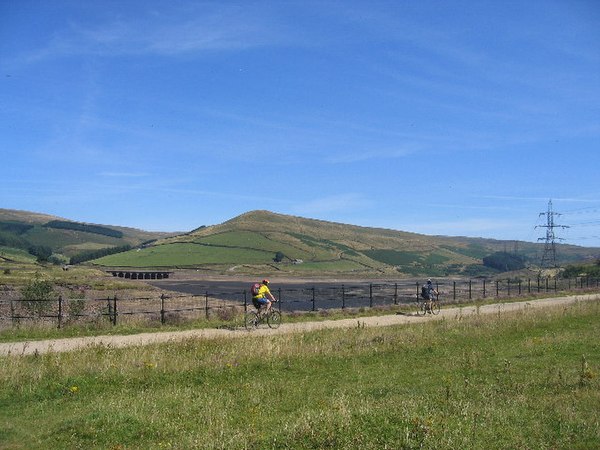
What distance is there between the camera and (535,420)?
8406mm

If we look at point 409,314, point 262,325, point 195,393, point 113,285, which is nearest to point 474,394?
point 195,393

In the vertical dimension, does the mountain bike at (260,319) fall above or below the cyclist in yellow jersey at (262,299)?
below

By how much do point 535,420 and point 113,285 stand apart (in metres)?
59.8

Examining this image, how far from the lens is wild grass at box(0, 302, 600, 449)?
25.3 feet

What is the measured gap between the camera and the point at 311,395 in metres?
11.0

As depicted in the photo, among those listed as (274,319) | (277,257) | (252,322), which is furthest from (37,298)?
(277,257)

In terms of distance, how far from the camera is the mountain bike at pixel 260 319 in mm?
25047

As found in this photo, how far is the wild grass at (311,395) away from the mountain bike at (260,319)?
6496mm

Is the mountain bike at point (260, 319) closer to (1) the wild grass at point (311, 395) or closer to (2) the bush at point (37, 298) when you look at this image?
(1) the wild grass at point (311, 395)

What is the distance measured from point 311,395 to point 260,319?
14.2 m

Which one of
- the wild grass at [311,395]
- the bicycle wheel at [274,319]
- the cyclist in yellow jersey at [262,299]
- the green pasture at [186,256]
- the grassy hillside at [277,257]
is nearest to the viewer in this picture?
the wild grass at [311,395]

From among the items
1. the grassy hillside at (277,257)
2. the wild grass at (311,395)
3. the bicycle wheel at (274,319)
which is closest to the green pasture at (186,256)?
the grassy hillside at (277,257)

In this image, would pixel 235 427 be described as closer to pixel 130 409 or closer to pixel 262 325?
pixel 130 409

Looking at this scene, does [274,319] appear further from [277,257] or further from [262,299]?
[277,257]
